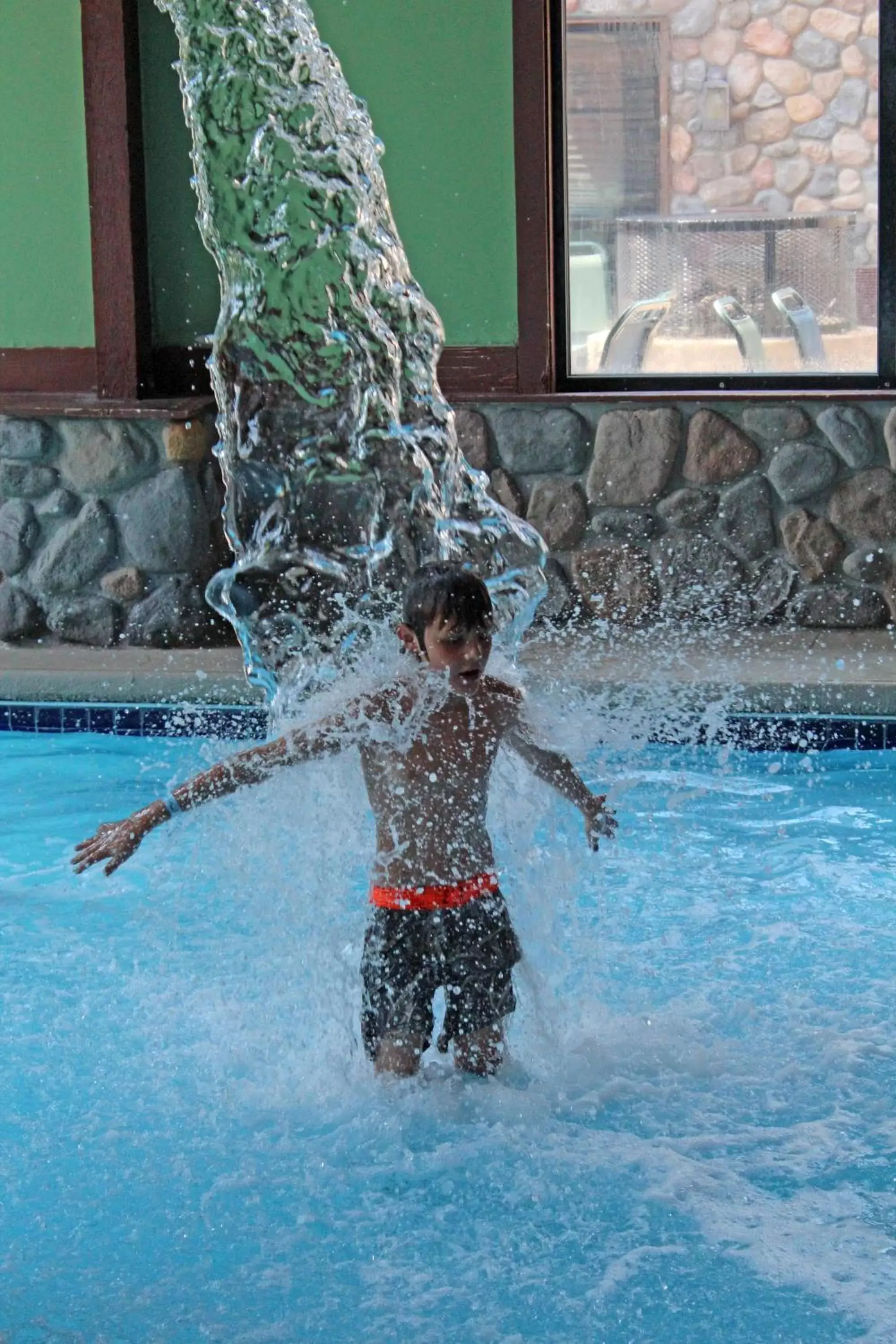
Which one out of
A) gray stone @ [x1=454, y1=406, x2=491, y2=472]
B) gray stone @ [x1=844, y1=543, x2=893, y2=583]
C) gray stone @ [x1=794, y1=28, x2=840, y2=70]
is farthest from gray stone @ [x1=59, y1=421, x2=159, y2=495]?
gray stone @ [x1=794, y1=28, x2=840, y2=70]

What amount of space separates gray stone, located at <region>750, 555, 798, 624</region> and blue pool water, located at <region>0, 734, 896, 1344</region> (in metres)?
1.69

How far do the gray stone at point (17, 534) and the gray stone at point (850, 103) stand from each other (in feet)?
10.9

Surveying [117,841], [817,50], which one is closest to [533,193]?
[817,50]

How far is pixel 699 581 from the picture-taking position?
20.6 feet

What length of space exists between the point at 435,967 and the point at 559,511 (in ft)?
11.7

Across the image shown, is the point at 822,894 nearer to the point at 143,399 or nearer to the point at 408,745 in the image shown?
the point at 408,745

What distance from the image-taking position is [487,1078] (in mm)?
3049

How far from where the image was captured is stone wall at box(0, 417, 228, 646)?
6.28 meters

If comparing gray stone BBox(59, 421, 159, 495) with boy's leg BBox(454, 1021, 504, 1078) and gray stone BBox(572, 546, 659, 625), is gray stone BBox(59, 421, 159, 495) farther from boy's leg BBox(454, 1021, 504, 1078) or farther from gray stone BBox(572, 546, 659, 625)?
boy's leg BBox(454, 1021, 504, 1078)

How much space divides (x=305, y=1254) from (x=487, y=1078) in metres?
0.47

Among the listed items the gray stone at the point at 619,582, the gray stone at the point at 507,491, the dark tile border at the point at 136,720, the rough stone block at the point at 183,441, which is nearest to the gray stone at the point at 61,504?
the rough stone block at the point at 183,441

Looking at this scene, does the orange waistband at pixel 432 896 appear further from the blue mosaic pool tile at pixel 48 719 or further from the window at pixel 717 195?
the window at pixel 717 195

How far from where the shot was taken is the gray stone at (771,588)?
243 inches

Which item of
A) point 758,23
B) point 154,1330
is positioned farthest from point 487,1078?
point 758,23
